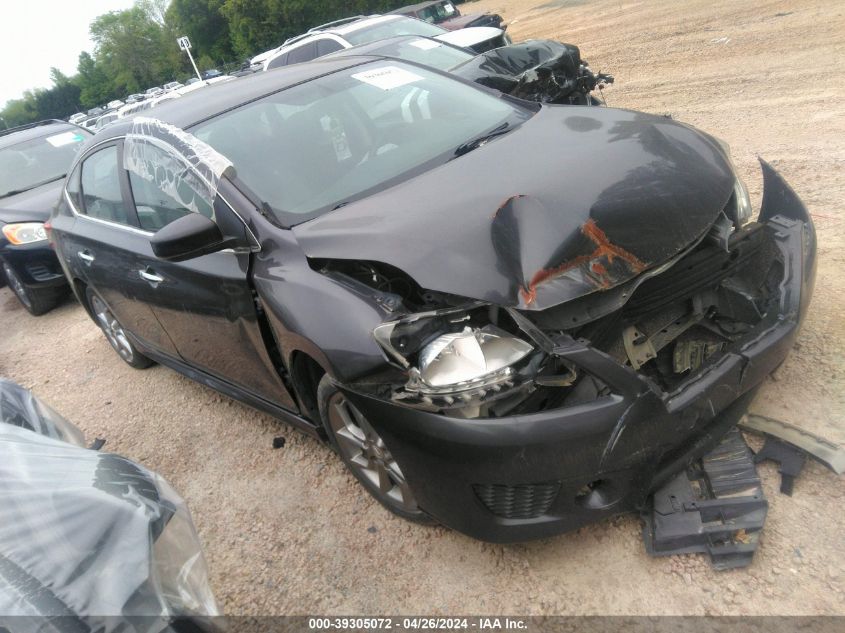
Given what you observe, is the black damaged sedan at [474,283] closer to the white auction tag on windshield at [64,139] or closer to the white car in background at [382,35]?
the white auction tag on windshield at [64,139]

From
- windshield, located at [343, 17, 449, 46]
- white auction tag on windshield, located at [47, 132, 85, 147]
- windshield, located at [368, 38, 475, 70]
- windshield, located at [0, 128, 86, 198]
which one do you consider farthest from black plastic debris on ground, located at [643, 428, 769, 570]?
windshield, located at [343, 17, 449, 46]

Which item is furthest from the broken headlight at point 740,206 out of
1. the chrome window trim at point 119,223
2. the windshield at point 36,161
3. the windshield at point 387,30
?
the windshield at point 387,30

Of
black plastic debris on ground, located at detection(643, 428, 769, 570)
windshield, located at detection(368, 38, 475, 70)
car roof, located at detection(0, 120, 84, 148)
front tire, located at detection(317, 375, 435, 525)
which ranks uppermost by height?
car roof, located at detection(0, 120, 84, 148)

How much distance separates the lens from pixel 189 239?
2.48 meters

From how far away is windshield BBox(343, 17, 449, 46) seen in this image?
9688 millimetres

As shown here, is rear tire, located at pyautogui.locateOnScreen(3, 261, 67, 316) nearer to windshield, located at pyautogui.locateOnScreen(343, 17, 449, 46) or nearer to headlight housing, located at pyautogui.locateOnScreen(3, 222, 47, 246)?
headlight housing, located at pyautogui.locateOnScreen(3, 222, 47, 246)

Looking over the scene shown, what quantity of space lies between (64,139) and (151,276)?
5887mm

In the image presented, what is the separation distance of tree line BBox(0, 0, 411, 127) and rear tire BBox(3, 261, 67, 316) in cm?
4032

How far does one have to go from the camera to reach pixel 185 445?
145 inches

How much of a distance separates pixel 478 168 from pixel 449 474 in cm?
126

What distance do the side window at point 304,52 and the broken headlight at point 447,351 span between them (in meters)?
9.47

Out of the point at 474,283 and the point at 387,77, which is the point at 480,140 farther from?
the point at 474,283

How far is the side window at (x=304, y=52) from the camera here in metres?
10.4

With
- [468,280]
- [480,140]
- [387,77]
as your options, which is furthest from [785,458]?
[387,77]
